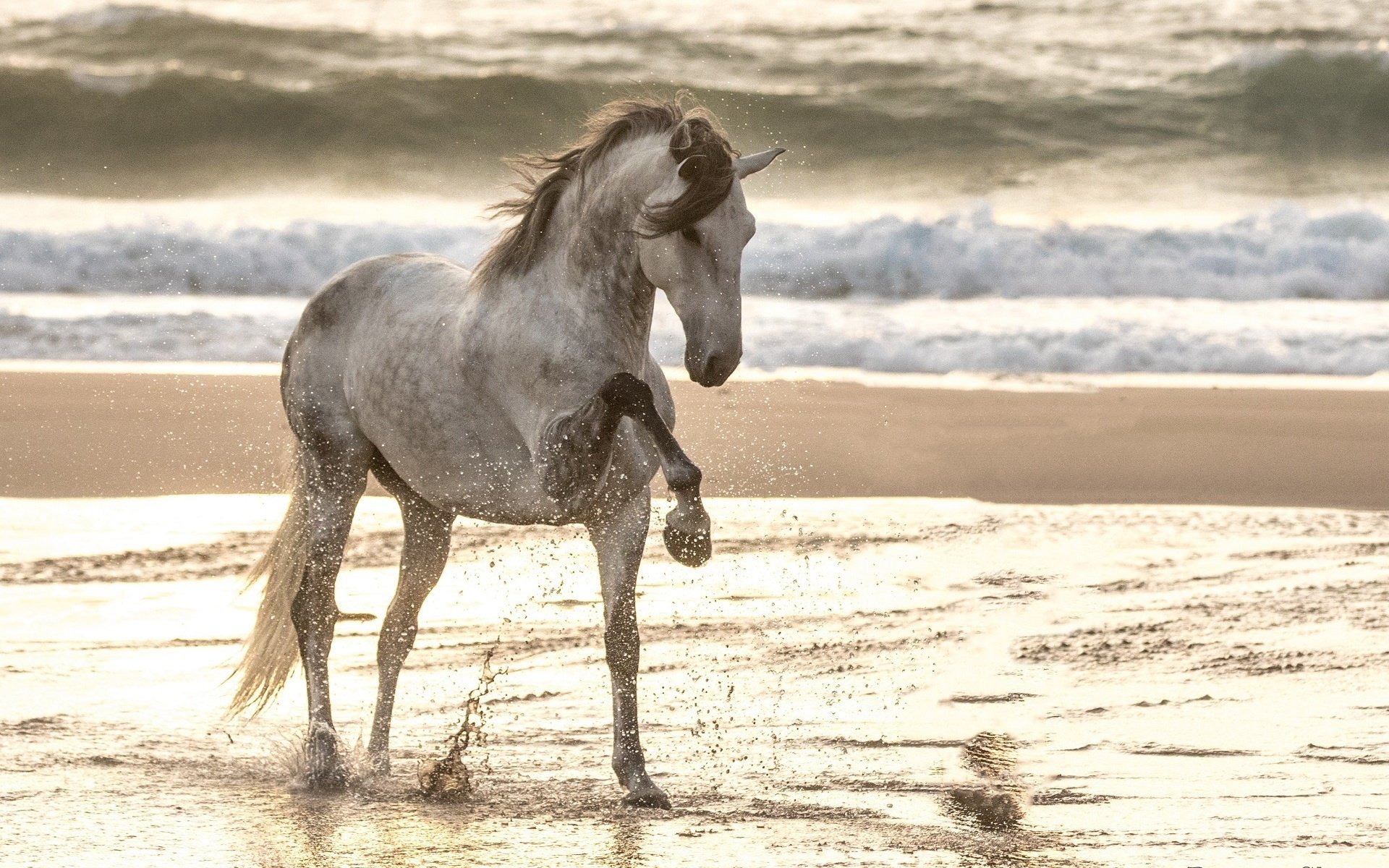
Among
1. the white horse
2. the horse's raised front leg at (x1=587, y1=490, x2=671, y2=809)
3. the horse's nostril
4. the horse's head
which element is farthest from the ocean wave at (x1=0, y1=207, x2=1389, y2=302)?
the horse's nostril

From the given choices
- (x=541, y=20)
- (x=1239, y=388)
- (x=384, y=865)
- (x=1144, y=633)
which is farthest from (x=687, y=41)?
(x=384, y=865)

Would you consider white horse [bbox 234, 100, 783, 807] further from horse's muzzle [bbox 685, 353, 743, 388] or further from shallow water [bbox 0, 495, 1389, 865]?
shallow water [bbox 0, 495, 1389, 865]

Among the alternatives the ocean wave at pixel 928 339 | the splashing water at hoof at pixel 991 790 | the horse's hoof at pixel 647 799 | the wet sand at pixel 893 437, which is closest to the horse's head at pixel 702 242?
the horse's hoof at pixel 647 799

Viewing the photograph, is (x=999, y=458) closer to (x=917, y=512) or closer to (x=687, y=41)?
(x=917, y=512)

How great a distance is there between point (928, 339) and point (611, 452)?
9777mm

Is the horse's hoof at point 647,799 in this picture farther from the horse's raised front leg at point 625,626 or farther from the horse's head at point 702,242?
the horse's head at point 702,242

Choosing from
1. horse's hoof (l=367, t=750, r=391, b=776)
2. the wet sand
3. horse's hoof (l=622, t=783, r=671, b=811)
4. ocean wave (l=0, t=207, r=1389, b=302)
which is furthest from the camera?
ocean wave (l=0, t=207, r=1389, b=302)

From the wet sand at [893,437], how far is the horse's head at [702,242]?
13.5ft

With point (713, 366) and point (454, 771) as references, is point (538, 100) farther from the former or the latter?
point (713, 366)

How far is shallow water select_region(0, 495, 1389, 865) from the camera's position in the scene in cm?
365

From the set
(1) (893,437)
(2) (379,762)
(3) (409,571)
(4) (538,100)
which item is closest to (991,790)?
(2) (379,762)

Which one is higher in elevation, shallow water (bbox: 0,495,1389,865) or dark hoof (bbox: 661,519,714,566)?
dark hoof (bbox: 661,519,714,566)

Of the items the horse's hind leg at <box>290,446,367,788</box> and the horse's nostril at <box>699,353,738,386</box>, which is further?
the horse's hind leg at <box>290,446,367,788</box>

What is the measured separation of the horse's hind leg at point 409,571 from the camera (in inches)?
181
